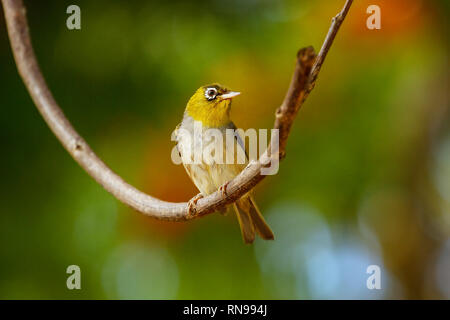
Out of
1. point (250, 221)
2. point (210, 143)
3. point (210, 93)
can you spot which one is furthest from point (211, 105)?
point (250, 221)

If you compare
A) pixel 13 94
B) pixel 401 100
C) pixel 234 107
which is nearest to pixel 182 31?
pixel 234 107

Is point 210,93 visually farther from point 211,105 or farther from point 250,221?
point 250,221

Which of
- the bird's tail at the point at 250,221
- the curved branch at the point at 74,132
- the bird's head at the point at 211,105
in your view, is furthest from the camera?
the bird's tail at the point at 250,221

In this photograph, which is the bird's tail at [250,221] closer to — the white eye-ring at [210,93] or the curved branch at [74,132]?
the white eye-ring at [210,93]

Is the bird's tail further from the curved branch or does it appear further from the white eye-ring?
the curved branch

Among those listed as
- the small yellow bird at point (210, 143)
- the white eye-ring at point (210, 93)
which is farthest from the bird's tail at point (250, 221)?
the white eye-ring at point (210, 93)

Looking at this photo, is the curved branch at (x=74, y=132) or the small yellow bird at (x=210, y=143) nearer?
the curved branch at (x=74, y=132)
